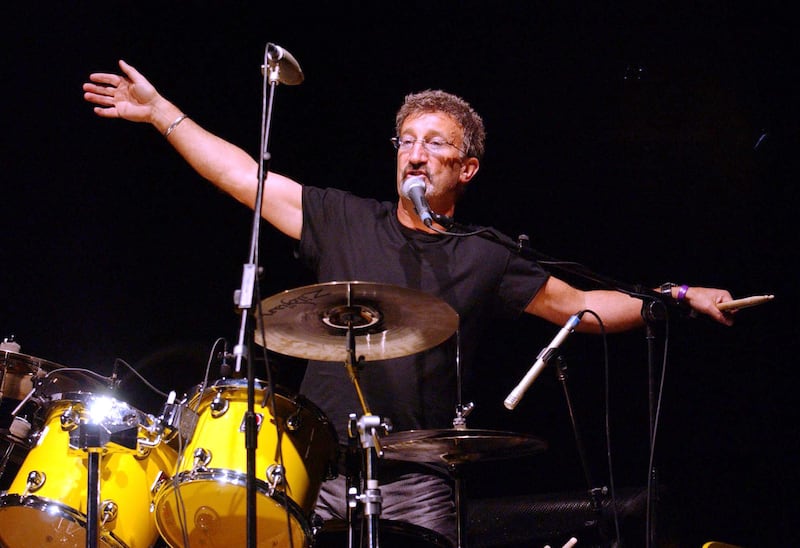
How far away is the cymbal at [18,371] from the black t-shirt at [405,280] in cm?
102

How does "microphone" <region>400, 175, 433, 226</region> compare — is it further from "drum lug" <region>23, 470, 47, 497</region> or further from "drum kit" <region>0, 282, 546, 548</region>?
"drum lug" <region>23, 470, 47, 497</region>

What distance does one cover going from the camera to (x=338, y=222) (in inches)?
127

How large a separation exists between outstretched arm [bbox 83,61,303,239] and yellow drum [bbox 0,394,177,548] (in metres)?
0.89

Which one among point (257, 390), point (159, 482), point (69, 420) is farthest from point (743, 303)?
point (69, 420)

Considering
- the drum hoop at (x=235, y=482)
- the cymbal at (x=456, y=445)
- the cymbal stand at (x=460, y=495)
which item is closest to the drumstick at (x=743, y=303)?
the cymbal at (x=456, y=445)

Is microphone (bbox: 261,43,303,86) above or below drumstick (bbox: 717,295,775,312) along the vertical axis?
above

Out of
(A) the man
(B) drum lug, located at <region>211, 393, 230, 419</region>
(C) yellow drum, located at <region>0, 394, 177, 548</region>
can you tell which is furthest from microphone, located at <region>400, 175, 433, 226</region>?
(C) yellow drum, located at <region>0, 394, 177, 548</region>

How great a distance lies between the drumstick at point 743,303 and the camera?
8.32ft

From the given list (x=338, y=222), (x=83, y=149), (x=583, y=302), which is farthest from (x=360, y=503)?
(x=83, y=149)

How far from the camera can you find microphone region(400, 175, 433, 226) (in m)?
2.52

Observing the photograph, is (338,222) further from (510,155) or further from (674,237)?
(674,237)

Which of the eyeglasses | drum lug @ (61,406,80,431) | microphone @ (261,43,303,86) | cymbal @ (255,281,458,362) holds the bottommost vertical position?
drum lug @ (61,406,80,431)

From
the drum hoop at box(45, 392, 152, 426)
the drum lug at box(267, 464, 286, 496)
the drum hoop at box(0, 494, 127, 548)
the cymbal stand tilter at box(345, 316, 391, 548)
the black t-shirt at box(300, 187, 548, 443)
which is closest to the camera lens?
the cymbal stand tilter at box(345, 316, 391, 548)

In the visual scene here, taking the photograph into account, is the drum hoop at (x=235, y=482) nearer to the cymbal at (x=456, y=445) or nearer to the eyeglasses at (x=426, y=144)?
the cymbal at (x=456, y=445)
